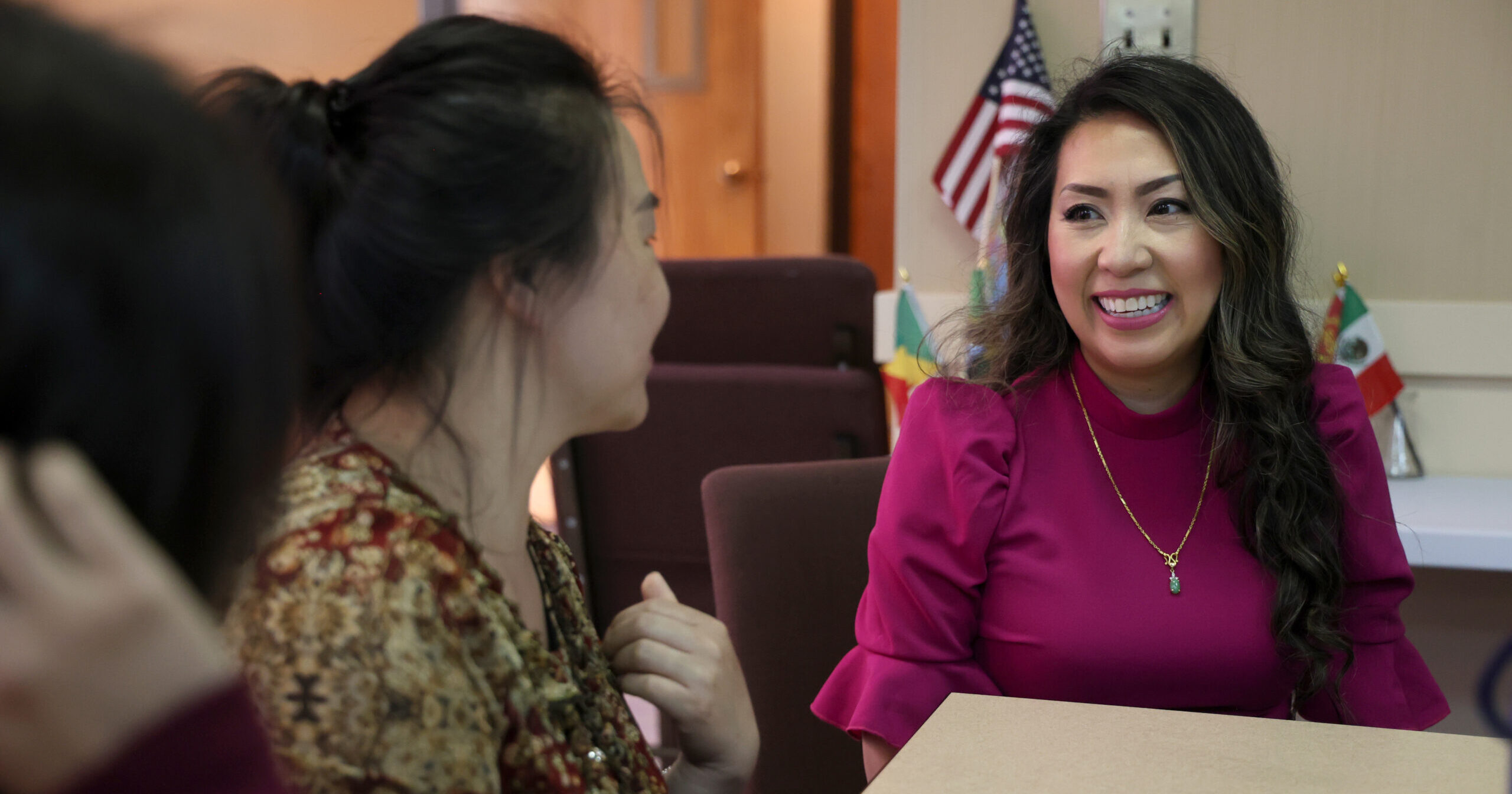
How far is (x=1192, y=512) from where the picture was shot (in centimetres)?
139

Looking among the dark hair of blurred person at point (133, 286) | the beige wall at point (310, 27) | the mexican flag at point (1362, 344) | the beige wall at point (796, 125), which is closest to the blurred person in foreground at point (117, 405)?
the dark hair of blurred person at point (133, 286)

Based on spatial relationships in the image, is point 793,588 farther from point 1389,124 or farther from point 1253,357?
point 1389,124

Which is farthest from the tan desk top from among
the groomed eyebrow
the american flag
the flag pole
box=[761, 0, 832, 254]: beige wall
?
box=[761, 0, 832, 254]: beige wall

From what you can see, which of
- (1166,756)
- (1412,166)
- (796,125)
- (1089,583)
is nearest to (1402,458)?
(1412,166)

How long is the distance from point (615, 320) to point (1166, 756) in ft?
1.72

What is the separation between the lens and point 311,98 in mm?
805

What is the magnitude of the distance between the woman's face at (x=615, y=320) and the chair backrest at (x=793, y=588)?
0.52 metres

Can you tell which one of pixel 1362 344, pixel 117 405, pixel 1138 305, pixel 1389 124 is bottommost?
pixel 1362 344

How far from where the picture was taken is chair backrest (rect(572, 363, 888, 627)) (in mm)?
1981

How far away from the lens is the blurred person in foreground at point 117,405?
0.34 metres

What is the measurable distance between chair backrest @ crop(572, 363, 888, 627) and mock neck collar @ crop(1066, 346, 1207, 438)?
53 centimetres

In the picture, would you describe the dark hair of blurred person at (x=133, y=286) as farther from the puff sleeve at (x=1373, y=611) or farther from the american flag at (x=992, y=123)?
the american flag at (x=992, y=123)

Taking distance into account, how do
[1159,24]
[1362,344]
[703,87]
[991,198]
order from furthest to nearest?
1. [703,87]
2. [991,198]
3. [1159,24]
4. [1362,344]

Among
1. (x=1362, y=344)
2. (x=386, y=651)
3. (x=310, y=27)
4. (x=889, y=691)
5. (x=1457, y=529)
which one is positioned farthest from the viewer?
(x=310, y=27)
